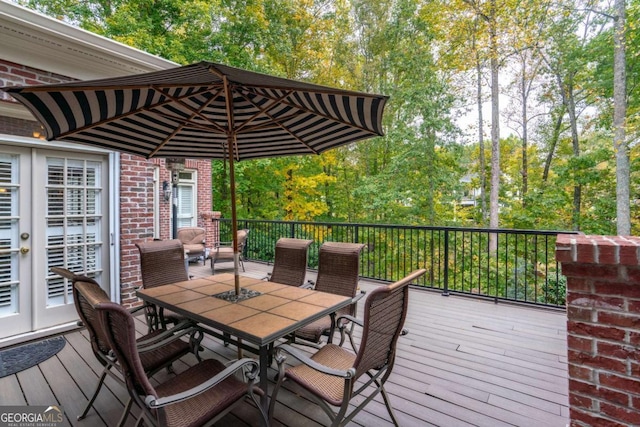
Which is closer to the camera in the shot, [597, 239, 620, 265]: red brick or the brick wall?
[597, 239, 620, 265]: red brick

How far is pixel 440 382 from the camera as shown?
2.41m

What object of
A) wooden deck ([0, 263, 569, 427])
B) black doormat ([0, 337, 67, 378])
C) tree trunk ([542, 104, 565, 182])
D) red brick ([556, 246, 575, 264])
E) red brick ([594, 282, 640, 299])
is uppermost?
tree trunk ([542, 104, 565, 182])

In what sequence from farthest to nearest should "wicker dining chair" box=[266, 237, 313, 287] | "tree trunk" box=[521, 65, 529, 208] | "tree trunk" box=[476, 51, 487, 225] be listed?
"tree trunk" box=[521, 65, 529, 208] < "tree trunk" box=[476, 51, 487, 225] < "wicker dining chair" box=[266, 237, 313, 287]

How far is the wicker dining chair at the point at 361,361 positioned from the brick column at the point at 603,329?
74 centimetres

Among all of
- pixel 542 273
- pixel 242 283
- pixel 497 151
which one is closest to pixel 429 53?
pixel 497 151

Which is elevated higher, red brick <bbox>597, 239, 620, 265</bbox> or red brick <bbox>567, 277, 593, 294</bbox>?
red brick <bbox>597, 239, 620, 265</bbox>

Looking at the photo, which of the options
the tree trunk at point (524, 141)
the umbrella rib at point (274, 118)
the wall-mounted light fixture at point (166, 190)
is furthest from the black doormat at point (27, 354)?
the tree trunk at point (524, 141)

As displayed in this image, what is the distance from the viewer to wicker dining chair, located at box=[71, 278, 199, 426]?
1.75 m

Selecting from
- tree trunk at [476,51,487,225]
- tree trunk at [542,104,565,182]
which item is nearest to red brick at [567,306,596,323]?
tree trunk at [476,51,487,225]

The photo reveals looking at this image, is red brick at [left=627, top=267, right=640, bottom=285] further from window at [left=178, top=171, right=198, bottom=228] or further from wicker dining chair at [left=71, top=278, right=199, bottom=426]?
window at [left=178, top=171, right=198, bottom=228]

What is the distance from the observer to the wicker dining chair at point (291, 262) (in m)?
3.36

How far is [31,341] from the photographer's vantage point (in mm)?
3189

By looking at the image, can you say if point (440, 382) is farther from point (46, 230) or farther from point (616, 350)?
point (46, 230)

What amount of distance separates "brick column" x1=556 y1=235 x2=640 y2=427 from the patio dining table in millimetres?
1388
